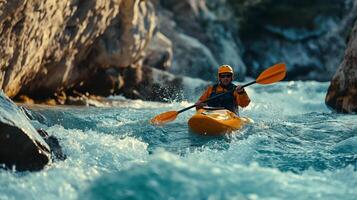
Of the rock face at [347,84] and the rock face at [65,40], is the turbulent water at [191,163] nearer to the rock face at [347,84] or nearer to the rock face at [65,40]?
the rock face at [65,40]

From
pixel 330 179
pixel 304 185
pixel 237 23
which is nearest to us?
pixel 304 185

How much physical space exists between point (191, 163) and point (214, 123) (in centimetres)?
197

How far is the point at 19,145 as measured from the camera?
174 inches

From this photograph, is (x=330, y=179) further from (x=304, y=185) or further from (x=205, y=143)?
(x=205, y=143)

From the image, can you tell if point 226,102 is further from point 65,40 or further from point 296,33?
point 296,33

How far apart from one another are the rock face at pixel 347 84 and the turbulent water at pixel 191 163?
1289 millimetres

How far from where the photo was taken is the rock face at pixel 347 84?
8938mm

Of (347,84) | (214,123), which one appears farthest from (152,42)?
(214,123)

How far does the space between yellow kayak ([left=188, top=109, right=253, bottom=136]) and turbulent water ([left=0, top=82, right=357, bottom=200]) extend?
0.34 feet

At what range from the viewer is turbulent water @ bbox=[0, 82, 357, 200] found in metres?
4.15

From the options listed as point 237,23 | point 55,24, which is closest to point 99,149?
point 55,24

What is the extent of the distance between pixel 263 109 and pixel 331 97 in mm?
1347

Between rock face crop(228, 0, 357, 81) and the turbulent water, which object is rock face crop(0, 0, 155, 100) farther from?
rock face crop(228, 0, 357, 81)

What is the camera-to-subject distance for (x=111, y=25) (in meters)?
11.3
